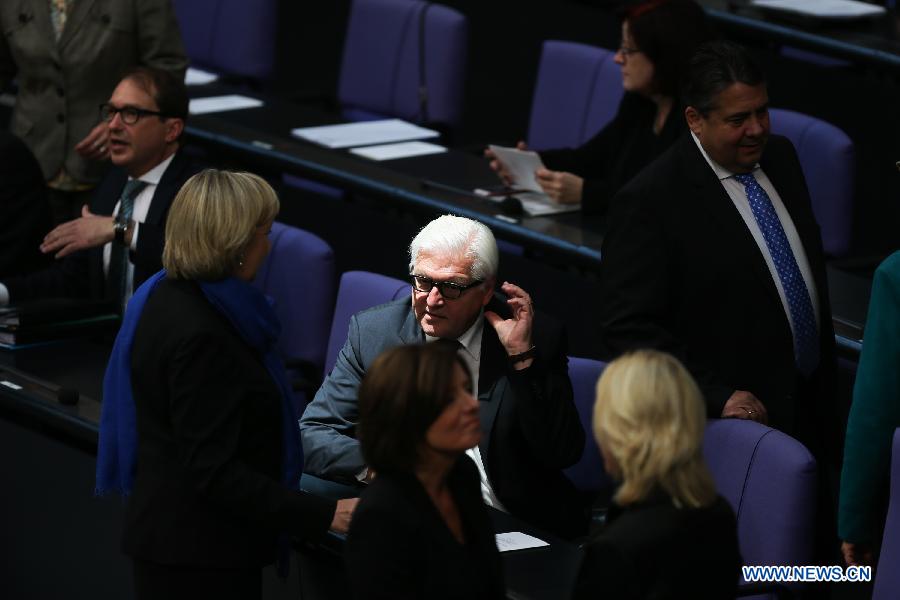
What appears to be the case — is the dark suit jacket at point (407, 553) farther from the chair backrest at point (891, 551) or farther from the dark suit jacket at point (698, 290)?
the dark suit jacket at point (698, 290)

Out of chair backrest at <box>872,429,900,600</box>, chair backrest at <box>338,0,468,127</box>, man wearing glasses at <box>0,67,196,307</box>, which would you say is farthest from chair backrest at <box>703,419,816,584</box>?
chair backrest at <box>338,0,468,127</box>

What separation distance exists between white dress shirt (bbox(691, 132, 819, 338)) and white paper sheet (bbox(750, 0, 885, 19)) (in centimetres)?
269

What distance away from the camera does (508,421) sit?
3.59m

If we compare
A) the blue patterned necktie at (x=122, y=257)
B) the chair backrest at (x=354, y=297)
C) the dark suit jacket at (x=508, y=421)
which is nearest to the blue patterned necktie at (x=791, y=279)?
the dark suit jacket at (x=508, y=421)

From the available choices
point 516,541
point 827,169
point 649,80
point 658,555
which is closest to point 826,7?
point 827,169

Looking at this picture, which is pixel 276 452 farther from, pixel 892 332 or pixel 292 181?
pixel 292 181

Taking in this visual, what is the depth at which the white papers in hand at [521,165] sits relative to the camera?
533cm

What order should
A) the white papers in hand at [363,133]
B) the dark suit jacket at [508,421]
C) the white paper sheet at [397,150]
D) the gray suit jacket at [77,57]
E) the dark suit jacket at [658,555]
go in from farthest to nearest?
the white papers in hand at [363,133]
the white paper sheet at [397,150]
the gray suit jacket at [77,57]
the dark suit jacket at [508,421]
the dark suit jacket at [658,555]

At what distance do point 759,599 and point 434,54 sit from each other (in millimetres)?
3634

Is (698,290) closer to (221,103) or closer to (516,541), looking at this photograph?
(516,541)

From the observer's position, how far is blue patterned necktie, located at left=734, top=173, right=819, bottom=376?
3768 millimetres

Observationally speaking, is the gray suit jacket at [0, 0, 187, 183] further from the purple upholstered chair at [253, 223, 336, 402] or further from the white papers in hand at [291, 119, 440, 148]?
the purple upholstered chair at [253, 223, 336, 402]

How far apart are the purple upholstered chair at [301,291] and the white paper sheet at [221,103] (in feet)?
6.50

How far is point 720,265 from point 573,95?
2617 millimetres
